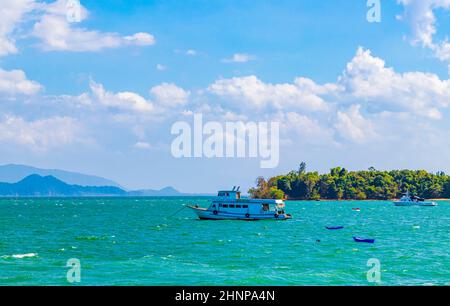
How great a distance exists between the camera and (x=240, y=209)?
346 feet

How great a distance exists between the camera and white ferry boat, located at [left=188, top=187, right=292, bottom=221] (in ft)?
345

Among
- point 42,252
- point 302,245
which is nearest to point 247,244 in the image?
point 302,245

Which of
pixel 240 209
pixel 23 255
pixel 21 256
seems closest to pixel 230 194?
pixel 240 209

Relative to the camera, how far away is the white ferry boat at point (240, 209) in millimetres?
105125

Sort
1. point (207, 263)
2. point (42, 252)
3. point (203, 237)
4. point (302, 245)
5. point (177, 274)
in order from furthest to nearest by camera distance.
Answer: point (203, 237)
point (302, 245)
point (42, 252)
point (207, 263)
point (177, 274)

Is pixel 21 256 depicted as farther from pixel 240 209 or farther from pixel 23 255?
pixel 240 209

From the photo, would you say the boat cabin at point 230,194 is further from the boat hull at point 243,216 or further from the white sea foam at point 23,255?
the white sea foam at point 23,255

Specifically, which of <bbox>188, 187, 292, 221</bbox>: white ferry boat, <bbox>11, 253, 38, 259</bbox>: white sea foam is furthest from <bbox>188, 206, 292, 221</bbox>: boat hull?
<bbox>11, 253, 38, 259</bbox>: white sea foam

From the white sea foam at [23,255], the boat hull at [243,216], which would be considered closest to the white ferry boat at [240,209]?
the boat hull at [243,216]

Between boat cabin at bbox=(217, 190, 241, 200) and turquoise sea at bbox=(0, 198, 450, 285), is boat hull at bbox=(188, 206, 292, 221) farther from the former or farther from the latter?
turquoise sea at bbox=(0, 198, 450, 285)
